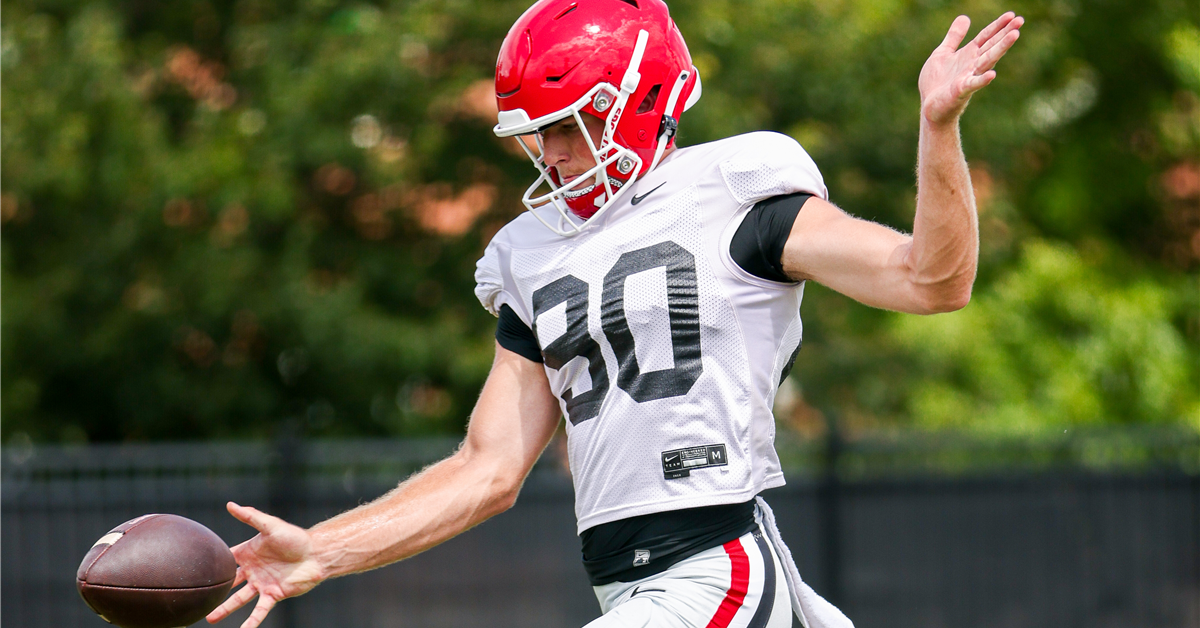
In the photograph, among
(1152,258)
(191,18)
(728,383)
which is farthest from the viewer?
(1152,258)

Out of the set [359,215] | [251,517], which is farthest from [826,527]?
[251,517]

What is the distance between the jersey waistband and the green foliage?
7081mm

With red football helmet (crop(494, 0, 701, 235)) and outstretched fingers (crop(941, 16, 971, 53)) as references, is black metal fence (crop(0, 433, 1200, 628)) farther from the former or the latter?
outstretched fingers (crop(941, 16, 971, 53))

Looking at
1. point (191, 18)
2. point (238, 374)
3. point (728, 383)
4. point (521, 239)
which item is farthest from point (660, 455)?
point (191, 18)

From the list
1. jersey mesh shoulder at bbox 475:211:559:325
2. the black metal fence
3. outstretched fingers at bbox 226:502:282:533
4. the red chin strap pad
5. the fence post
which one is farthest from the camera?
the fence post

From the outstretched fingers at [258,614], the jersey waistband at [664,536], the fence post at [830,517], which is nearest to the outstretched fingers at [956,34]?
the jersey waistband at [664,536]

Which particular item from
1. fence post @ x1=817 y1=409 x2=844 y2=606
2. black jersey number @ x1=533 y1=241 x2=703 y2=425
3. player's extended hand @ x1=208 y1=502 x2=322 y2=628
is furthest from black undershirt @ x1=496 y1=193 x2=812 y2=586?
fence post @ x1=817 y1=409 x2=844 y2=606

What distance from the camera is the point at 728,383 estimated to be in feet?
8.98

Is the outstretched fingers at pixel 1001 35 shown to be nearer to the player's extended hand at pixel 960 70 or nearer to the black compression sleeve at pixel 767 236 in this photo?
the player's extended hand at pixel 960 70

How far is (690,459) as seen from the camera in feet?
8.94

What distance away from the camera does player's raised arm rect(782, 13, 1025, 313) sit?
2340mm

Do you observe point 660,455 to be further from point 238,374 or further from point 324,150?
point 238,374

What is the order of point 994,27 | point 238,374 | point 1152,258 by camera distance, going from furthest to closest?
point 1152,258 < point 238,374 < point 994,27

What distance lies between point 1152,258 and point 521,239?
1460 cm
